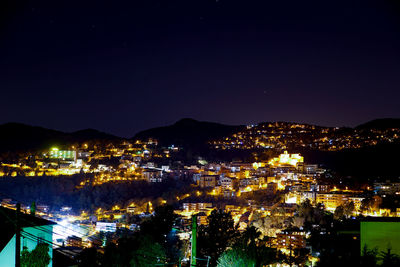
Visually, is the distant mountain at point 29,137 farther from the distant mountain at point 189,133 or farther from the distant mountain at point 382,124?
the distant mountain at point 382,124

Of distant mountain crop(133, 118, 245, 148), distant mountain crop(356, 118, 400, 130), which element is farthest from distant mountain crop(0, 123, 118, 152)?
distant mountain crop(356, 118, 400, 130)

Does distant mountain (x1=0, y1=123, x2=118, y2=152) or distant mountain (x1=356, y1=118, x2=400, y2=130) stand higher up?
distant mountain (x1=356, y1=118, x2=400, y2=130)

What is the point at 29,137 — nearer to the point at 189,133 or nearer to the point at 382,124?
the point at 189,133

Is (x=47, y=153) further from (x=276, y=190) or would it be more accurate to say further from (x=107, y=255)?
(x=107, y=255)

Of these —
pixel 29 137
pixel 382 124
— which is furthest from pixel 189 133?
pixel 382 124

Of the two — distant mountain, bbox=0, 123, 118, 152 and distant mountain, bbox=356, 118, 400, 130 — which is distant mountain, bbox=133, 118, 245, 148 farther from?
distant mountain, bbox=356, 118, 400, 130

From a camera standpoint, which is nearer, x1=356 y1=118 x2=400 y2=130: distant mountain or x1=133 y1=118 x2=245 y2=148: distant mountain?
x1=356 y1=118 x2=400 y2=130: distant mountain
